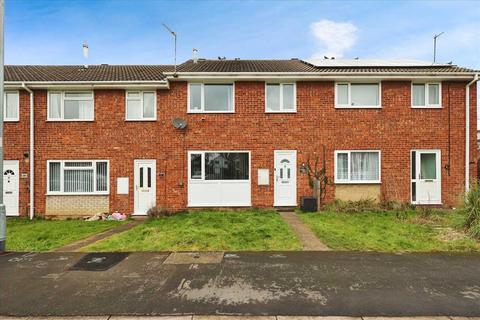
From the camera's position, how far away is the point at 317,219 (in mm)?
9664

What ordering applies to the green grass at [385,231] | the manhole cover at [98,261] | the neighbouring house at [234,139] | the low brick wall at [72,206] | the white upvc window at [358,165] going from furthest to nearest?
the white upvc window at [358,165], the neighbouring house at [234,139], the low brick wall at [72,206], the green grass at [385,231], the manhole cover at [98,261]

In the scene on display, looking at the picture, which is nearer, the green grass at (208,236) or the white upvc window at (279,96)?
the green grass at (208,236)

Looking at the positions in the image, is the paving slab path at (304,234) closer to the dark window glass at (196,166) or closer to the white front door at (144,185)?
the dark window glass at (196,166)

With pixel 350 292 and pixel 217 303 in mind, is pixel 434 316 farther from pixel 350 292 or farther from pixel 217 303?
pixel 217 303

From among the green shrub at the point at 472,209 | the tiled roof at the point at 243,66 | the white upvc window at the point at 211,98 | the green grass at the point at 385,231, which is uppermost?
the tiled roof at the point at 243,66

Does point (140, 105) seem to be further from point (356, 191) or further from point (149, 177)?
point (356, 191)

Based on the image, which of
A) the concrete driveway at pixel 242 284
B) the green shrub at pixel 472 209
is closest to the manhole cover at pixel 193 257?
the concrete driveway at pixel 242 284

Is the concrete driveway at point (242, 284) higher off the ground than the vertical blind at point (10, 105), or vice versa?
the vertical blind at point (10, 105)

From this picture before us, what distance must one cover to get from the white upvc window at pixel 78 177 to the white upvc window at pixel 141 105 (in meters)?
2.15

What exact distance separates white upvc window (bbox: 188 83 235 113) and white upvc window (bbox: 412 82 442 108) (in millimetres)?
7230

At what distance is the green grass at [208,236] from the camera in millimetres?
6652

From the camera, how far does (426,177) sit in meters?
11.8

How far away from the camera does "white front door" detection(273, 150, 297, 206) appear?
460 inches

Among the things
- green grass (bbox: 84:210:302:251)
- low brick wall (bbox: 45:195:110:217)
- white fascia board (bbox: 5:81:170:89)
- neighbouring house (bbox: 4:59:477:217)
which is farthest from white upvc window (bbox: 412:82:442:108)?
low brick wall (bbox: 45:195:110:217)
